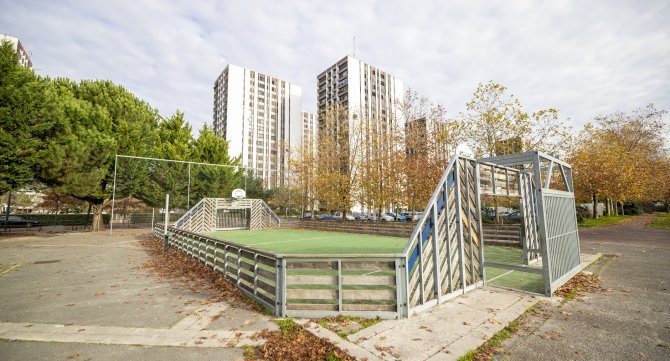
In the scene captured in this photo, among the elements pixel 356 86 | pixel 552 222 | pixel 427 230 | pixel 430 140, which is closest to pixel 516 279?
pixel 552 222

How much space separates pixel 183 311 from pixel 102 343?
1.47m

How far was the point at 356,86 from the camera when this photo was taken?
8112cm

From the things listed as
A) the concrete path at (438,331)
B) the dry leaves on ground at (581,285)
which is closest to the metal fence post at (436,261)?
the concrete path at (438,331)

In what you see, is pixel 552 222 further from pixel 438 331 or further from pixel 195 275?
pixel 195 275

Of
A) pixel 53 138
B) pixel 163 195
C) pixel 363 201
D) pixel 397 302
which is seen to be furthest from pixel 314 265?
pixel 163 195

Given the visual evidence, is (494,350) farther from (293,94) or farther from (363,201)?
(293,94)

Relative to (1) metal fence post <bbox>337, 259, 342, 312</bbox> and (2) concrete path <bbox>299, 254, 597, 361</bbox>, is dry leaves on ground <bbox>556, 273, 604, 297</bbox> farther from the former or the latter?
(1) metal fence post <bbox>337, 259, 342, 312</bbox>

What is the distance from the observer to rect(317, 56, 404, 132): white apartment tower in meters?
80.2

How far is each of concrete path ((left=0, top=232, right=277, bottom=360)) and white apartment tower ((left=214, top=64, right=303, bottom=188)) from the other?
73433 mm

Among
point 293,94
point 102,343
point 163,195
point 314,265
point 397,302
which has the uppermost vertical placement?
point 293,94

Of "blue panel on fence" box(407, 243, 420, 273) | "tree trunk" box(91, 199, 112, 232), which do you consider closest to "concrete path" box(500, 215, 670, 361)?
"blue panel on fence" box(407, 243, 420, 273)

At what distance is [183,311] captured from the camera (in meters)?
5.89

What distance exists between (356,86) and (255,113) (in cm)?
3177

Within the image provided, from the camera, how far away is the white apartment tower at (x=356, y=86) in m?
80.2
